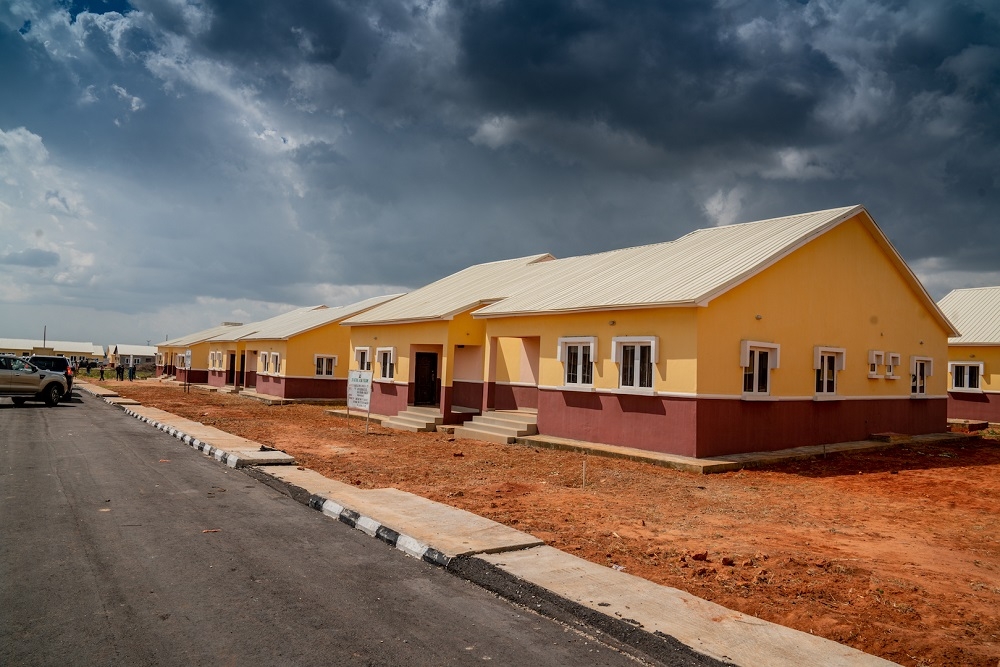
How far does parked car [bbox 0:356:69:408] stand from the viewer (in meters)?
26.5

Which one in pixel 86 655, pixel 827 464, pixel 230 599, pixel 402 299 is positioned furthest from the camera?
pixel 402 299

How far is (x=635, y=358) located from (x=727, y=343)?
208 cm

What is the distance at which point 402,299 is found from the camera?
1180 inches

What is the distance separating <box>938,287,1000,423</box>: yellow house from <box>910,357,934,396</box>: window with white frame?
6.09 m

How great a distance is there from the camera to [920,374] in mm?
21578

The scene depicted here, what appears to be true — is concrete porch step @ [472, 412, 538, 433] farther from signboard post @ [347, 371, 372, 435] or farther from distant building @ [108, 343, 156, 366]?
distant building @ [108, 343, 156, 366]

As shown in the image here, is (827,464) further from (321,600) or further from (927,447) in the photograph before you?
(321,600)

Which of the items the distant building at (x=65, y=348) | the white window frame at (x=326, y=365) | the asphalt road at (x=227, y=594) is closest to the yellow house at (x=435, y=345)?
the white window frame at (x=326, y=365)

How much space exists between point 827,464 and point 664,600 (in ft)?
36.5

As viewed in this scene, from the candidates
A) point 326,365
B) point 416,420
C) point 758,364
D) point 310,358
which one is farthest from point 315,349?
point 758,364

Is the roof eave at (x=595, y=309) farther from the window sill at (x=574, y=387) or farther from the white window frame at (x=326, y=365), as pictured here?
the white window frame at (x=326, y=365)

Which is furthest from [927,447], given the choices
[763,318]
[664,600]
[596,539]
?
[664,600]

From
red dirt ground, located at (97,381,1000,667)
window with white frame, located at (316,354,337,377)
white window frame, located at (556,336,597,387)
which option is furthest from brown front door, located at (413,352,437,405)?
window with white frame, located at (316,354,337,377)

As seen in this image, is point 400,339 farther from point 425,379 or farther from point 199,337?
point 199,337
